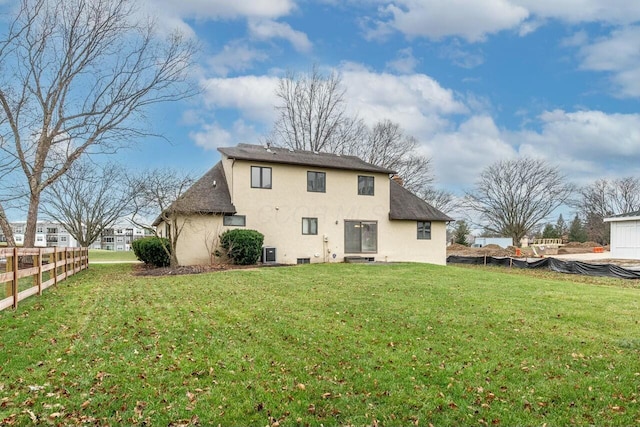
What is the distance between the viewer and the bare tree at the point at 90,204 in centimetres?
2715

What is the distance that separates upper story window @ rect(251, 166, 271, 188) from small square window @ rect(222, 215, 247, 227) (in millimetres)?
1590

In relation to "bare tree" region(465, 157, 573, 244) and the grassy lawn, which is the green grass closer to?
the grassy lawn

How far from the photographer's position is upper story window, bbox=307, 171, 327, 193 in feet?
64.0

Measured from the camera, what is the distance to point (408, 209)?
2167 centimetres

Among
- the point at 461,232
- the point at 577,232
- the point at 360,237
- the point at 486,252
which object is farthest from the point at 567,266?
the point at 577,232

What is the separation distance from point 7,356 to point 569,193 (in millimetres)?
44434

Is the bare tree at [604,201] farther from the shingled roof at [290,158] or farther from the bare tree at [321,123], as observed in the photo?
the shingled roof at [290,158]

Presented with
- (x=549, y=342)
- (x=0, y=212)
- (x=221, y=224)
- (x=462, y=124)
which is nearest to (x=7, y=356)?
(x=549, y=342)

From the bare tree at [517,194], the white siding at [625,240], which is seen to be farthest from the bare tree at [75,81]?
the bare tree at [517,194]

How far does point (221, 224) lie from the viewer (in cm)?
1766

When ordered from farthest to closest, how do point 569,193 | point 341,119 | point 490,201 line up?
1. point 490,201
2. point 569,193
3. point 341,119

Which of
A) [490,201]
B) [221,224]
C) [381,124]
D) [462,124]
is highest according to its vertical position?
[381,124]

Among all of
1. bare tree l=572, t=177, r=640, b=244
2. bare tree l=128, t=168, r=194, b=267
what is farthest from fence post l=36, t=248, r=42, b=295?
bare tree l=572, t=177, r=640, b=244

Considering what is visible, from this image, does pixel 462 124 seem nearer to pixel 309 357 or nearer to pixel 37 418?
pixel 309 357
